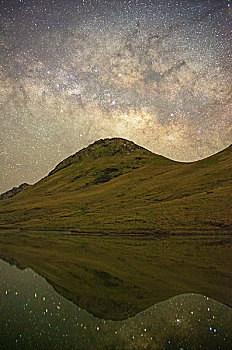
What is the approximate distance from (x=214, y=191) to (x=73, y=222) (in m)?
64.9

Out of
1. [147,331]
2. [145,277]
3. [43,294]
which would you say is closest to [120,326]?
[147,331]

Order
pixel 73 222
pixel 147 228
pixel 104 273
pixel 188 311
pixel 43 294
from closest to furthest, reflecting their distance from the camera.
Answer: pixel 188 311 < pixel 43 294 < pixel 104 273 < pixel 147 228 < pixel 73 222

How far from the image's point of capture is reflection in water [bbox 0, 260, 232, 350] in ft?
39.2

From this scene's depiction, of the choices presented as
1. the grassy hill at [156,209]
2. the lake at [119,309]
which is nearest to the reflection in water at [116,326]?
the lake at [119,309]

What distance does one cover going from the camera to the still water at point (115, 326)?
11945 mm

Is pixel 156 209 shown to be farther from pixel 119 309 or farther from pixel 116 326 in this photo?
pixel 116 326

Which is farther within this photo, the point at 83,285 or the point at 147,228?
the point at 147,228

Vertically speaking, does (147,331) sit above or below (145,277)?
above

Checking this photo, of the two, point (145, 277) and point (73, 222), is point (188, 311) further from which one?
point (73, 222)

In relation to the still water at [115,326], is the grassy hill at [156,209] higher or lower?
lower

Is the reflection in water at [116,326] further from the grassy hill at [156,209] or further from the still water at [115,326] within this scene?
the grassy hill at [156,209]

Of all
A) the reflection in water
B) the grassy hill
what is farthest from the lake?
the grassy hill

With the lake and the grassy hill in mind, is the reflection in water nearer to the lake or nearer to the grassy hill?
the lake

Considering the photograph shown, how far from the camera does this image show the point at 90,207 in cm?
16800
